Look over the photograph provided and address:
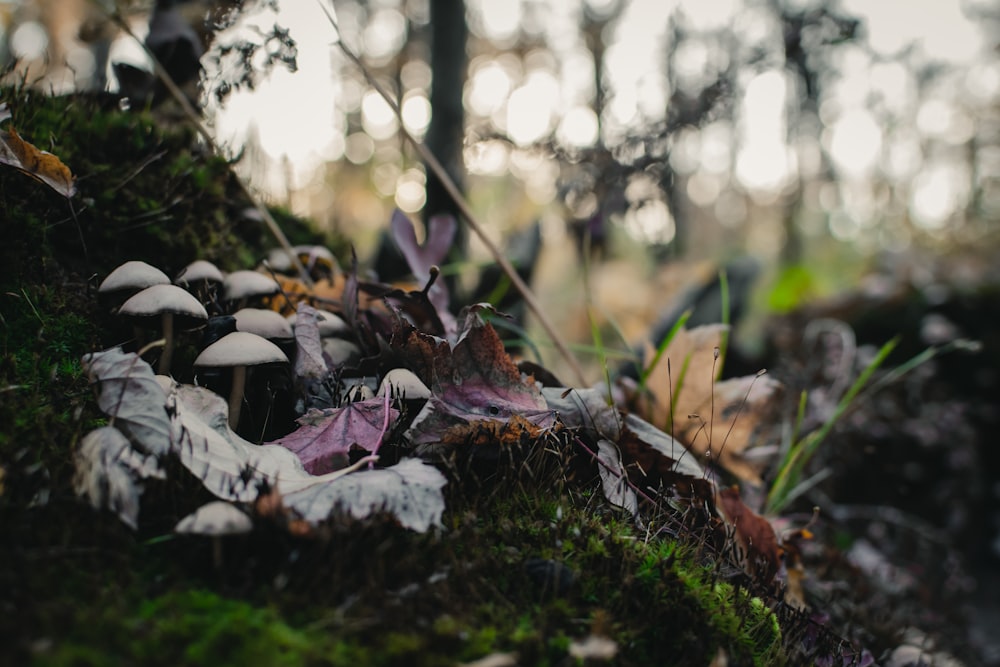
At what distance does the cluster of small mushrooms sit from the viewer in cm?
136

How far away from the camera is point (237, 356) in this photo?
1.33 meters

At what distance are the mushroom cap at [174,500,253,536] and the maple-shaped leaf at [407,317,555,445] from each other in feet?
1.71

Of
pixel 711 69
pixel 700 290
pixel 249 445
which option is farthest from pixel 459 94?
pixel 249 445

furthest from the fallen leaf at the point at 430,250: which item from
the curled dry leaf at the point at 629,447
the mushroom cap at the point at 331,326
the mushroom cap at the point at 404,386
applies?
the curled dry leaf at the point at 629,447

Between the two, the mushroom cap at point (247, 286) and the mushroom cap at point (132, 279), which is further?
the mushroom cap at point (247, 286)

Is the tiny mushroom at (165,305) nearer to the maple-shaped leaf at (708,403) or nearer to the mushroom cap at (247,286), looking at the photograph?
the mushroom cap at (247,286)

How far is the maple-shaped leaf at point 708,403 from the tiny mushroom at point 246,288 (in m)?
1.29

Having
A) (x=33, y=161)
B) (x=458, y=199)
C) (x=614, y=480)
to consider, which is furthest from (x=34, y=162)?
(x=614, y=480)

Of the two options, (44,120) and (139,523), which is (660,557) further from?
(44,120)

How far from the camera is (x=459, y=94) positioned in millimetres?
4117

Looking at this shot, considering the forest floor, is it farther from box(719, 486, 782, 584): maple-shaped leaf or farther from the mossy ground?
box(719, 486, 782, 584): maple-shaped leaf

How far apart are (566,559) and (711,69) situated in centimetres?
337

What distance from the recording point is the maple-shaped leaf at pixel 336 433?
1.32 metres

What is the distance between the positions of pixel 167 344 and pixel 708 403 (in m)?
1.66
